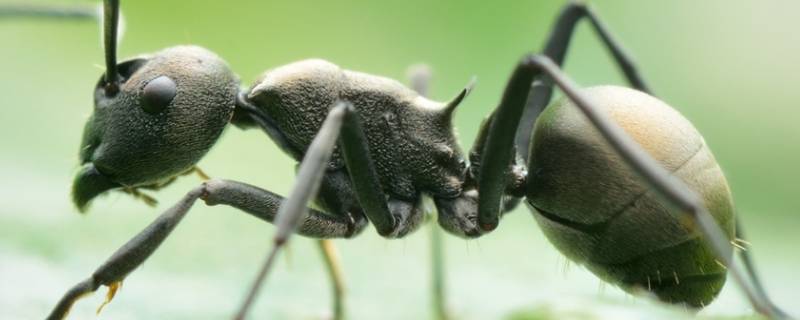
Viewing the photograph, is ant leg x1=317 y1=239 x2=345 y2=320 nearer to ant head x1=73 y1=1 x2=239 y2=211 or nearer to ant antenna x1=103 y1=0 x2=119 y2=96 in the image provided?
ant head x1=73 y1=1 x2=239 y2=211

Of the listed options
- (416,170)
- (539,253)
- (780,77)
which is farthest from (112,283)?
(780,77)

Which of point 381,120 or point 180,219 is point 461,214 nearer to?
point 381,120

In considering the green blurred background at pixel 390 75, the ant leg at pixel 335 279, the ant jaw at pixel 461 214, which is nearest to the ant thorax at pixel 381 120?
the ant jaw at pixel 461 214

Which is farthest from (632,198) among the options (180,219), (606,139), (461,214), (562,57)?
(180,219)

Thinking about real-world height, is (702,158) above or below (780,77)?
above

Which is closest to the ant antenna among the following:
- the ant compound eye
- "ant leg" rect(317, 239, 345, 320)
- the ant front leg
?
the ant compound eye

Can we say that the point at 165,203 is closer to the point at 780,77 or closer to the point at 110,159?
the point at 110,159

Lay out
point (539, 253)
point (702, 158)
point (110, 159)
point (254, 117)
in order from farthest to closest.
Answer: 1. point (539, 253)
2. point (254, 117)
3. point (110, 159)
4. point (702, 158)
